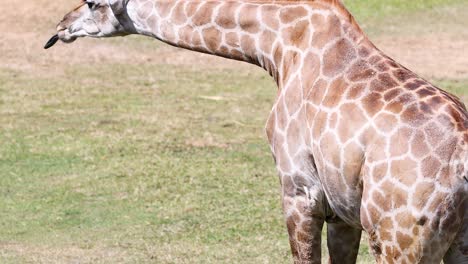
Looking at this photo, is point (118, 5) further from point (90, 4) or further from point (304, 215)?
point (304, 215)

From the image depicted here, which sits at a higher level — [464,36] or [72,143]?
[72,143]

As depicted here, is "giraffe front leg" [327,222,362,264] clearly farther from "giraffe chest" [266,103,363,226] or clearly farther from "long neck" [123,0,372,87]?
"long neck" [123,0,372,87]

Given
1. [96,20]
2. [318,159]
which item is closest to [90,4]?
[96,20]

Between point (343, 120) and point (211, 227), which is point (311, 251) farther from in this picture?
point (211, 227)

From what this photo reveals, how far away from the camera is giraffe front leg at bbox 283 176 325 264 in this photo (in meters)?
6.14

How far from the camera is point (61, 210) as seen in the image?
9.85 meters

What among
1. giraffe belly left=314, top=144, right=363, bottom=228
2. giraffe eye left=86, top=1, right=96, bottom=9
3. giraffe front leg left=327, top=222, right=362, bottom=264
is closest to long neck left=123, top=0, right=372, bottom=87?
giraffe eye left=86, top=1, right=96, bottom=9

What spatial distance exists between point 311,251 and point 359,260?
6.95ft

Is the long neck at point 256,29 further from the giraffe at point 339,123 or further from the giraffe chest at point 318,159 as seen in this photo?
the giraffe chest at point 318,159

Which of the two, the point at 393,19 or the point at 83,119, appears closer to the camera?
the point at 83,119

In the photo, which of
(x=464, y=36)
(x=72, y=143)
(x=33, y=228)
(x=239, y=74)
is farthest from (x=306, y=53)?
(x=464, y=36)

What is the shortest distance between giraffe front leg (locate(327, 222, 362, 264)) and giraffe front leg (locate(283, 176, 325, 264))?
6.6 inches

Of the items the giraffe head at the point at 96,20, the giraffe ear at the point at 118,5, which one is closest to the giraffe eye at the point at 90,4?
the giraffe head at the point at 96,20

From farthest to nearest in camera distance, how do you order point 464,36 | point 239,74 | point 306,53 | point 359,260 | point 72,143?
point 464,36 → point 239,74 → point 72,143 → point 359,260 → point 306,53
